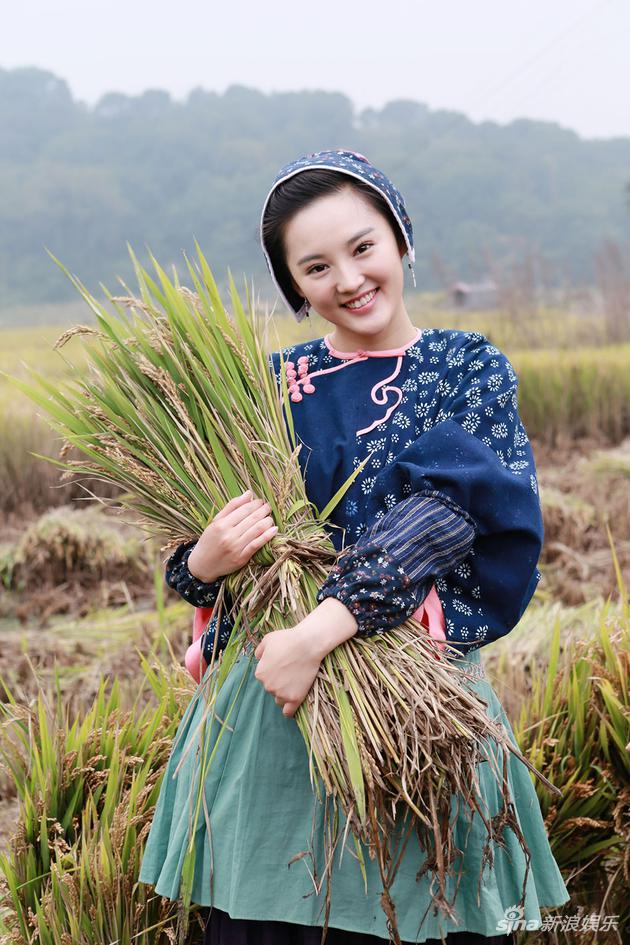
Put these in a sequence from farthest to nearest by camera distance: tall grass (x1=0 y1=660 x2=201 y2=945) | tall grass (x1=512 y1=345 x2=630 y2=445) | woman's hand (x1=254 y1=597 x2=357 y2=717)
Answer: tall grass (x1=512 y1=345 x2=630 y2=445) < tall grass (x1=0 y1=660 x2=201 y2=945) < woman's hand (x1=254 y1=597 x2=357 y2=717)

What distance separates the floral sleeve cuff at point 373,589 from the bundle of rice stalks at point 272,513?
0.14 feet

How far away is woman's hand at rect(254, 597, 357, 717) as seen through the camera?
48.5 inches

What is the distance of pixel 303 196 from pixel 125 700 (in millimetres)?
1665


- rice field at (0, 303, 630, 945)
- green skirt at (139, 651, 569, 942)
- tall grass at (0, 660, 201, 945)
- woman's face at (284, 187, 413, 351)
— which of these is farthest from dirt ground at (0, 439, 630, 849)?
woman's face at (284, 187, 413, 351)

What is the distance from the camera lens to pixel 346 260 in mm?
1417

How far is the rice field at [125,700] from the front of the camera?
67.4 inches

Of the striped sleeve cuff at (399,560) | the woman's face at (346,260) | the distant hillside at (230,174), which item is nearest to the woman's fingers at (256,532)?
the striped sleeve cuff at (399,560)

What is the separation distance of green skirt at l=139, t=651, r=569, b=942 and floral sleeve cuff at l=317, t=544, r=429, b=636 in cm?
18

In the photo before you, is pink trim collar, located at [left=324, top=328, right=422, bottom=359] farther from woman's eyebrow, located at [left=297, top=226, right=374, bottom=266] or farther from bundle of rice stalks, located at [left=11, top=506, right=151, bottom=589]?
bundle of rice stalks, located at [left=11, top=506, right=151, bottom=589]

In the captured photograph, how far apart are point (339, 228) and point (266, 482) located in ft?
1.30

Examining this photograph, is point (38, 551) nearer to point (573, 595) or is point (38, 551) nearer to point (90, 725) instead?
point (573, 595)

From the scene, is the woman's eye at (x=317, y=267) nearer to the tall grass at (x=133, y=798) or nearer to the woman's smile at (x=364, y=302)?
the woman's smile at (x=364, y=302)

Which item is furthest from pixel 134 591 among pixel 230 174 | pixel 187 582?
pixel 230 174

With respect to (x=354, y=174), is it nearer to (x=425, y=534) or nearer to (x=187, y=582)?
(x=425, y=534)
